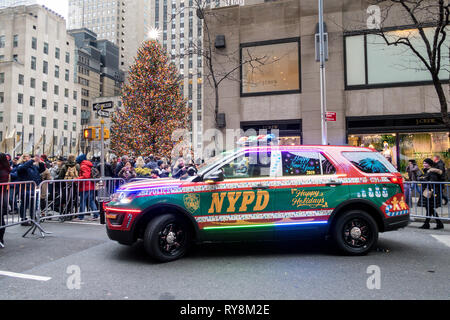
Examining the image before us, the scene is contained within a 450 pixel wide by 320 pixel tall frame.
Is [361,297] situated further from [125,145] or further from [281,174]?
[125,145]

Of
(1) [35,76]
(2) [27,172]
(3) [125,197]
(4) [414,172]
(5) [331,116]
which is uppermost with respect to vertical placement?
(1) [35,76]

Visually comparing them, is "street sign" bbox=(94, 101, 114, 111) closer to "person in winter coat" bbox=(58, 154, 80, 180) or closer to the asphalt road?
"person in winter coat" bbox=(58, 154, 80, 180)

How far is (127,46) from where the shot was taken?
5059 inches

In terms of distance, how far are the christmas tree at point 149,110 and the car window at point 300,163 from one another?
81.5 feet

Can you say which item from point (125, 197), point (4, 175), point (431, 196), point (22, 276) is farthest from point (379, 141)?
point (22, 276)

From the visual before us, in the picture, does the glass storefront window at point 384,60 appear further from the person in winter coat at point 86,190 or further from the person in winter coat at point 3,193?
the person in winter coat at point 3,193

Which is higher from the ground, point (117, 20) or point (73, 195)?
point (117, 20)

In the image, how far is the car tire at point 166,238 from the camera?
16.4 feet

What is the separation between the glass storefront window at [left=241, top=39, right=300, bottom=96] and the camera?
611 inches

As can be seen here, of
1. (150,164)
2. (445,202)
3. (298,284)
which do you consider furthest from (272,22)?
(298,284)

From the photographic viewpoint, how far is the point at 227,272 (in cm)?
461

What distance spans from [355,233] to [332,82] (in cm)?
1078

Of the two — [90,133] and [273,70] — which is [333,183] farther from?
[273,70]

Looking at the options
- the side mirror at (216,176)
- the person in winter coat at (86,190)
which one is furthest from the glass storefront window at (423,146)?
the person in winter coat at (86,190)
